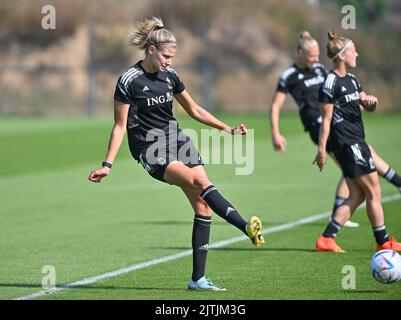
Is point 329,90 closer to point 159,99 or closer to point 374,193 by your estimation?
point 374,193

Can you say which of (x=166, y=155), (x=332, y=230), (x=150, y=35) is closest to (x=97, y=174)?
(x=166, y=155)

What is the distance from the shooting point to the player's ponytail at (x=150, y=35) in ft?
27.8

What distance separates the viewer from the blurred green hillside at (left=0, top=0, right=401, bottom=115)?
42156 mm

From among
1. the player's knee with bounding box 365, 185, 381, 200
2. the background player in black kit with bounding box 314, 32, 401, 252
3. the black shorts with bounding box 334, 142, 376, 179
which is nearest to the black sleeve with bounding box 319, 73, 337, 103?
the background player in black kit with bounding box 314, 32, 401, 252

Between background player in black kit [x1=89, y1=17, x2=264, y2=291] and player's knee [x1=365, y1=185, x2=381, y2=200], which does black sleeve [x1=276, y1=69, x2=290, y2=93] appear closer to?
player's knee [x1=365, y1=185, x2=381, y2=200]

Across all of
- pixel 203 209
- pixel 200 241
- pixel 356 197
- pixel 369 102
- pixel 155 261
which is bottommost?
pixel 155 261

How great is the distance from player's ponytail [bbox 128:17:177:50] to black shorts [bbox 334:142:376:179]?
2.54 meters

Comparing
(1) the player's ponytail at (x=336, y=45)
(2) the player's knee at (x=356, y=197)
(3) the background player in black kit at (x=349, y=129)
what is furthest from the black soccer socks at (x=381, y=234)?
(1) the player's ponytail at (x=336, y=45)

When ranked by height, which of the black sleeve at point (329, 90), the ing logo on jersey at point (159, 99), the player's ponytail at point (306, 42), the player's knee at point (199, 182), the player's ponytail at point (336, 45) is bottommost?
the player's knee at point (199, 182)

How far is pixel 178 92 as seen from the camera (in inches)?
351

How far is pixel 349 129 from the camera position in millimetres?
10289

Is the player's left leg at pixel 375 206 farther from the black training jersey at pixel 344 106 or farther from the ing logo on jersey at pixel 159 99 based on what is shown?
the ing logo on jersey at pixel 159 99

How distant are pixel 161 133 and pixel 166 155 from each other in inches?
7.9

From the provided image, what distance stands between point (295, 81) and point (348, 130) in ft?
8.24
